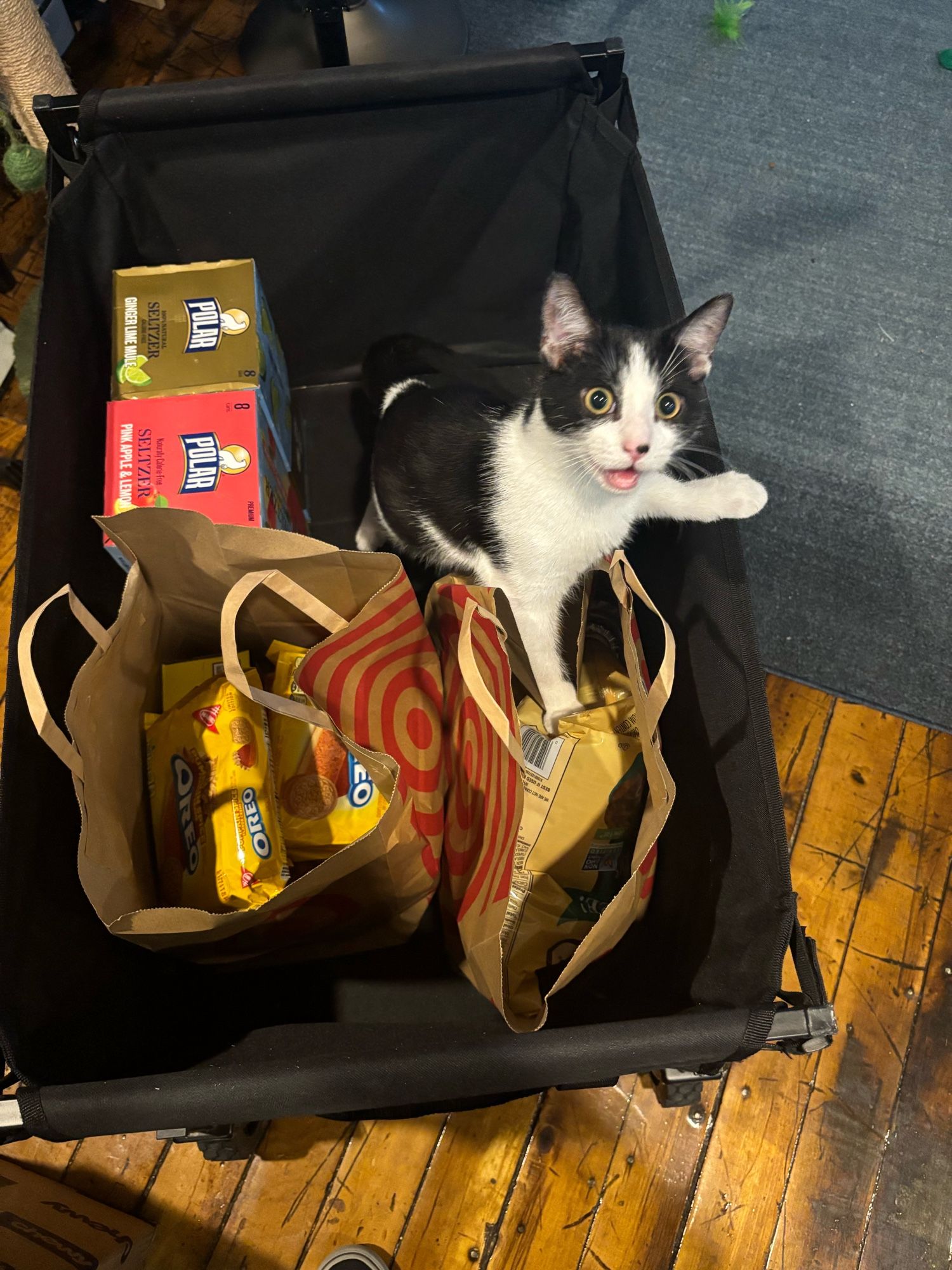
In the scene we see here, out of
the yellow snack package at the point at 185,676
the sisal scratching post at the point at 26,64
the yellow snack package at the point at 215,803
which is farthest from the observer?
the sisal scratching post at the point at 26,64

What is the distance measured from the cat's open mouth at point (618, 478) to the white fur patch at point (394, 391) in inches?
15.4

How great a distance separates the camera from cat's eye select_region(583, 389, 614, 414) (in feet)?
2.64

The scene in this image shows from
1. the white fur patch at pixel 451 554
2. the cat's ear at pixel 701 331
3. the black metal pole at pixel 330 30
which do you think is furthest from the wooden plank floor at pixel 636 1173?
the black metal pole at pixel 330 30

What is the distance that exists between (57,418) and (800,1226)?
4.40 ft

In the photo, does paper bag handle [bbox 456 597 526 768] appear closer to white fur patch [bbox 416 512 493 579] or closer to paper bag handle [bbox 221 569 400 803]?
paper bag handle [bbox 221 569 400 803]

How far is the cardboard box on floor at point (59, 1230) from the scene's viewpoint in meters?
0.83

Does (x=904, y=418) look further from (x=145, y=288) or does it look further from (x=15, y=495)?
(x=15, y=495)

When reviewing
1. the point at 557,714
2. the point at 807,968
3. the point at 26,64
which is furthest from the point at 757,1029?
the point at 26,64

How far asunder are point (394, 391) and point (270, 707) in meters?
0.58

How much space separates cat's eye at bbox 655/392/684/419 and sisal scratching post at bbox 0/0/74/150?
1.06 m

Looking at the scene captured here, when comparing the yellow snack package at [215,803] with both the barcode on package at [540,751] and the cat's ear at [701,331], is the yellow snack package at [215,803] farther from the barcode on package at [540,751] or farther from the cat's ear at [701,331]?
the cat's ear at [701,331]

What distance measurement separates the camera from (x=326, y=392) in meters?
1.32

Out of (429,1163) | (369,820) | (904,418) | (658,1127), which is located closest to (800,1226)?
(658,1127)

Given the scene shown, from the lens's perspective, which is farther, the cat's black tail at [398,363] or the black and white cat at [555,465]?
the cat's black tail at [398,363]
